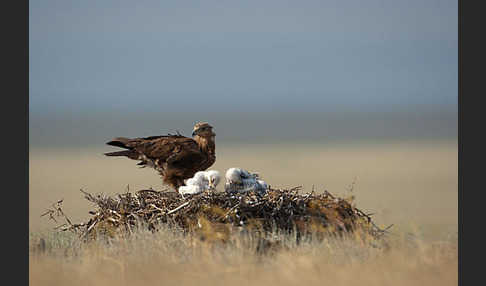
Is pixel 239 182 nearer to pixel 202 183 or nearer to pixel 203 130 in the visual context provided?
pixel 202 183

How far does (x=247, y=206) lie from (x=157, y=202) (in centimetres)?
112

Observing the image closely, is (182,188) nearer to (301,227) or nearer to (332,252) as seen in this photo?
(301,227)

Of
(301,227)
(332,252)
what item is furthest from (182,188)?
(332,252)

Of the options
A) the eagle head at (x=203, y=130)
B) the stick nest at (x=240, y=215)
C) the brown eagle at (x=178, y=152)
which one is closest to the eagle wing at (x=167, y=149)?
the brown eagle at (x=178, y=152)

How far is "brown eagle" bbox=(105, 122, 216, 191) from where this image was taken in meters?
9.58

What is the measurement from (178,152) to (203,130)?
413 mm

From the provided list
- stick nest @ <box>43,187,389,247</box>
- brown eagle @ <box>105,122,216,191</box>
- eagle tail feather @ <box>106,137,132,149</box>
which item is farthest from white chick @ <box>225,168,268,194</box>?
eagle tail feather @ <box>106,137,132,149</box>

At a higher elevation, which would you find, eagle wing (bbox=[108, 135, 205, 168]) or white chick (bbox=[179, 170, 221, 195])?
eagle wing (bbox=[108, 135, 205, 168])

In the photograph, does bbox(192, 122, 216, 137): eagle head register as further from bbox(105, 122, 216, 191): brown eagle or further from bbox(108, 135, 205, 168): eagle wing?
bbox(108, 135, 205, 168): eagle wing

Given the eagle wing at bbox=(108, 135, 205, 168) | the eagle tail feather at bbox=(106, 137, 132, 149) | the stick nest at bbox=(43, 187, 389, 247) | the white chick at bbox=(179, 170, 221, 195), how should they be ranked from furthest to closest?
the eagle tail feather at bbox=(106, 137, 132, 149), the eagle wing at bbox=(108, 135, 205, 168), the white chick at bbox=(179, 170, 221, 195), the stick nest at bbox=(43, 187, 389, 247)

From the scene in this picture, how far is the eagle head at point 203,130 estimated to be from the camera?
31.5ft

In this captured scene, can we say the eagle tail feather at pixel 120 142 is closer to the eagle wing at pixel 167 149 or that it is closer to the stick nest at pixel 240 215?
the eagle wing at pixel 167 149

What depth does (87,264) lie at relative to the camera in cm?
775

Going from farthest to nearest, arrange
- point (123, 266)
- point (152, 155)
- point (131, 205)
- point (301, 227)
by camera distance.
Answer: point (152, 155) → point (131, 205) → point (301, 227) → point (123, 266)
